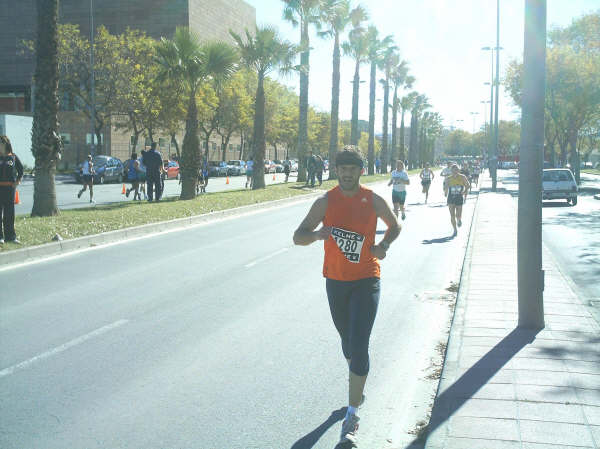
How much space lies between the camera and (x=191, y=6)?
72.1 metres

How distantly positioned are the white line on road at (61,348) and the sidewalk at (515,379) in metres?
3.32

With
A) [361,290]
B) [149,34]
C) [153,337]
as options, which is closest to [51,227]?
[153,337]

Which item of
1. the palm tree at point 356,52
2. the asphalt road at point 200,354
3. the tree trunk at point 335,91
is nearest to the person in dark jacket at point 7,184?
the asphalt road at point 200,354

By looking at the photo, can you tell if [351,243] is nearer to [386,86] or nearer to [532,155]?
[532,155]

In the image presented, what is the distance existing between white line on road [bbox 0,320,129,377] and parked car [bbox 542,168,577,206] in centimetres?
2318

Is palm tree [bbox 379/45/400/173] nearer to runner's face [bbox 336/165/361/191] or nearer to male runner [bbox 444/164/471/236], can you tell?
male runner [bbox 444/164/471/236]

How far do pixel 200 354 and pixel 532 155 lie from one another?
148 inches

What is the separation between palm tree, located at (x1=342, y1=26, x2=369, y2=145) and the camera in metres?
47.5

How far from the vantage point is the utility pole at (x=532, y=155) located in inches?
248

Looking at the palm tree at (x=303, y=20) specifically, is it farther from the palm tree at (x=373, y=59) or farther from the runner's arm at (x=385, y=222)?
the runner's arm at (x=385, y=222)

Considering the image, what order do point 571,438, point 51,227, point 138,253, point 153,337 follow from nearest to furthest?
point 571,438 → point 153,337 → point 138,253 → point 51,227

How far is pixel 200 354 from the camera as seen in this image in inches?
224

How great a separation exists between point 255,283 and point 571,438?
5.86 metres

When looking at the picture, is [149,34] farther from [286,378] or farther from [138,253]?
[286,378]
